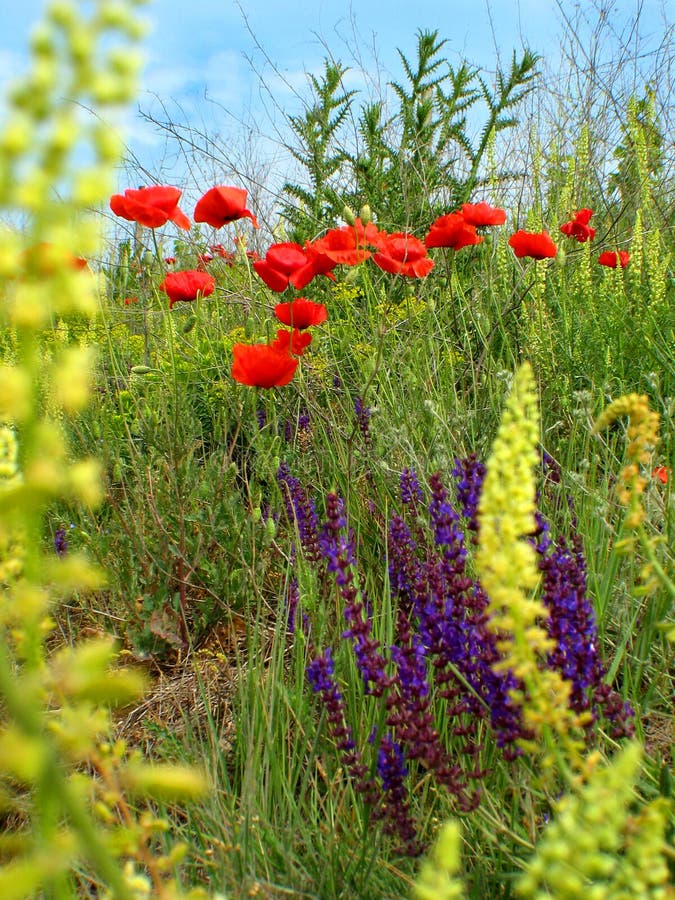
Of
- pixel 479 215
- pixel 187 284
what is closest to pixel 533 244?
pixel 479 215

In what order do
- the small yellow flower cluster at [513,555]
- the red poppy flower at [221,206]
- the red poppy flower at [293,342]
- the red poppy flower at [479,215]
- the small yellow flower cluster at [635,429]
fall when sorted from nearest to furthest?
the small yellow flower cluster at [513,555] → the small yellow flower cluster at [635,429] → the red poppy flower at [293,342] → the red poppy flower at [221,206] → the red poppy flower at [479,215]

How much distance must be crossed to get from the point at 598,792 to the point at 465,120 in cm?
404

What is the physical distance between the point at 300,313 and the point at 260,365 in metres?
0.36

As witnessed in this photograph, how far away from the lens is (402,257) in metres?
2.36

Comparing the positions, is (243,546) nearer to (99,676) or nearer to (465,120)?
(99,676)

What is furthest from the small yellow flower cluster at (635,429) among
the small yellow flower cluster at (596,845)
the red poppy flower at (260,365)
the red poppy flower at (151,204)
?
the red poppy flower at (151,204)

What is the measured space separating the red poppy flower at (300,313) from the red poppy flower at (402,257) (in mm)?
252

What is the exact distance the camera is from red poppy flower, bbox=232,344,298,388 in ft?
6.23

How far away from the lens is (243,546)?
82.3 inches

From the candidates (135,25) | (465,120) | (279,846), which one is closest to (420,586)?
(279,846)

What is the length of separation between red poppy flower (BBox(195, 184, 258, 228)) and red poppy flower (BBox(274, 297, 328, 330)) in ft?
1.41

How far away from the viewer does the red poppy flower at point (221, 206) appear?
2.34 meters

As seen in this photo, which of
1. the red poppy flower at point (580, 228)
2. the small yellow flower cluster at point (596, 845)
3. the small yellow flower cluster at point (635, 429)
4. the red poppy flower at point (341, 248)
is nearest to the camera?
the small yellow flower cluster at point (596, 845)

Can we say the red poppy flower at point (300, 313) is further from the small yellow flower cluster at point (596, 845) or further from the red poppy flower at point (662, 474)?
the small yellow flower cluster at point (596, 845)
